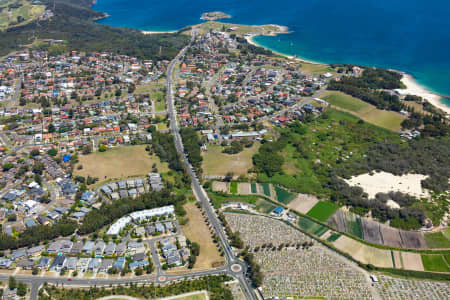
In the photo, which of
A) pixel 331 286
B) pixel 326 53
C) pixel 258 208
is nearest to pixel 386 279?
pixel 331 286

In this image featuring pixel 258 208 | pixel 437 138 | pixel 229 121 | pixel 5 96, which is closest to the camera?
pixel 258 208

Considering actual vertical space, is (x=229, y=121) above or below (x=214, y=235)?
above

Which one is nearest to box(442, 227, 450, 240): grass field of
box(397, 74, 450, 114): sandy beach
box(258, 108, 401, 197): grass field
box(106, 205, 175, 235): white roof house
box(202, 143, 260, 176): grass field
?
box(258, 108, 401, 197): grass field

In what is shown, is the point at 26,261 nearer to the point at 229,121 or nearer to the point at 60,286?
the point at 60,286

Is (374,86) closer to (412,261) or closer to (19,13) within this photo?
(412,261)

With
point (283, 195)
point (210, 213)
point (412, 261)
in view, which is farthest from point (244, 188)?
point (412, 261)

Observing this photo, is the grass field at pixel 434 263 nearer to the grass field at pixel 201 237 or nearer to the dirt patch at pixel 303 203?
the dirt patch at pixel 303 203
